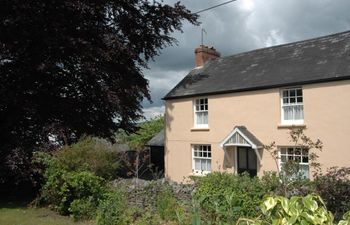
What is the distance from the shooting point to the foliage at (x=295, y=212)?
9.04 feet

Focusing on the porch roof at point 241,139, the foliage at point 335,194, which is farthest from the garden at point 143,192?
the porch roof at point 241,139

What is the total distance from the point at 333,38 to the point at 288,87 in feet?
14.3

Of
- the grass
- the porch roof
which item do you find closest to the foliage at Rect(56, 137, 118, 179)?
the grass

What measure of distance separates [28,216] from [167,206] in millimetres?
5332

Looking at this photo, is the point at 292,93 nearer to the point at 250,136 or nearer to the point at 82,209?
the point at 250,136

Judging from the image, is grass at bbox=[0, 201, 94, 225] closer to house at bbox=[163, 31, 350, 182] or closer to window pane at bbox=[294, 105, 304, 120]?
house at bbox=[163, 31, 350, 182]

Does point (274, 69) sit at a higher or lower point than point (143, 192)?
higher

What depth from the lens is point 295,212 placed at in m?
2.79

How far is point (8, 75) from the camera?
17.9 m

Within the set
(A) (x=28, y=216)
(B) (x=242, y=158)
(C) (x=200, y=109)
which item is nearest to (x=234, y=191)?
(A) (x=28, y=216)

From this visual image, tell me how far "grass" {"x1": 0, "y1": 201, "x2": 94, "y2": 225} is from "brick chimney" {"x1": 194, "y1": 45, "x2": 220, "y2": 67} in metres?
16.6

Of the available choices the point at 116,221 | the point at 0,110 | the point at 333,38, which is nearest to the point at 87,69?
the point at 0,110

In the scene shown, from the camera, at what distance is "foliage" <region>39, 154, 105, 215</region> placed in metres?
13.1

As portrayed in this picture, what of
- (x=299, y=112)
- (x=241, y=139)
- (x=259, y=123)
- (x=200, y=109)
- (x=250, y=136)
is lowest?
(x=241, y=139)
